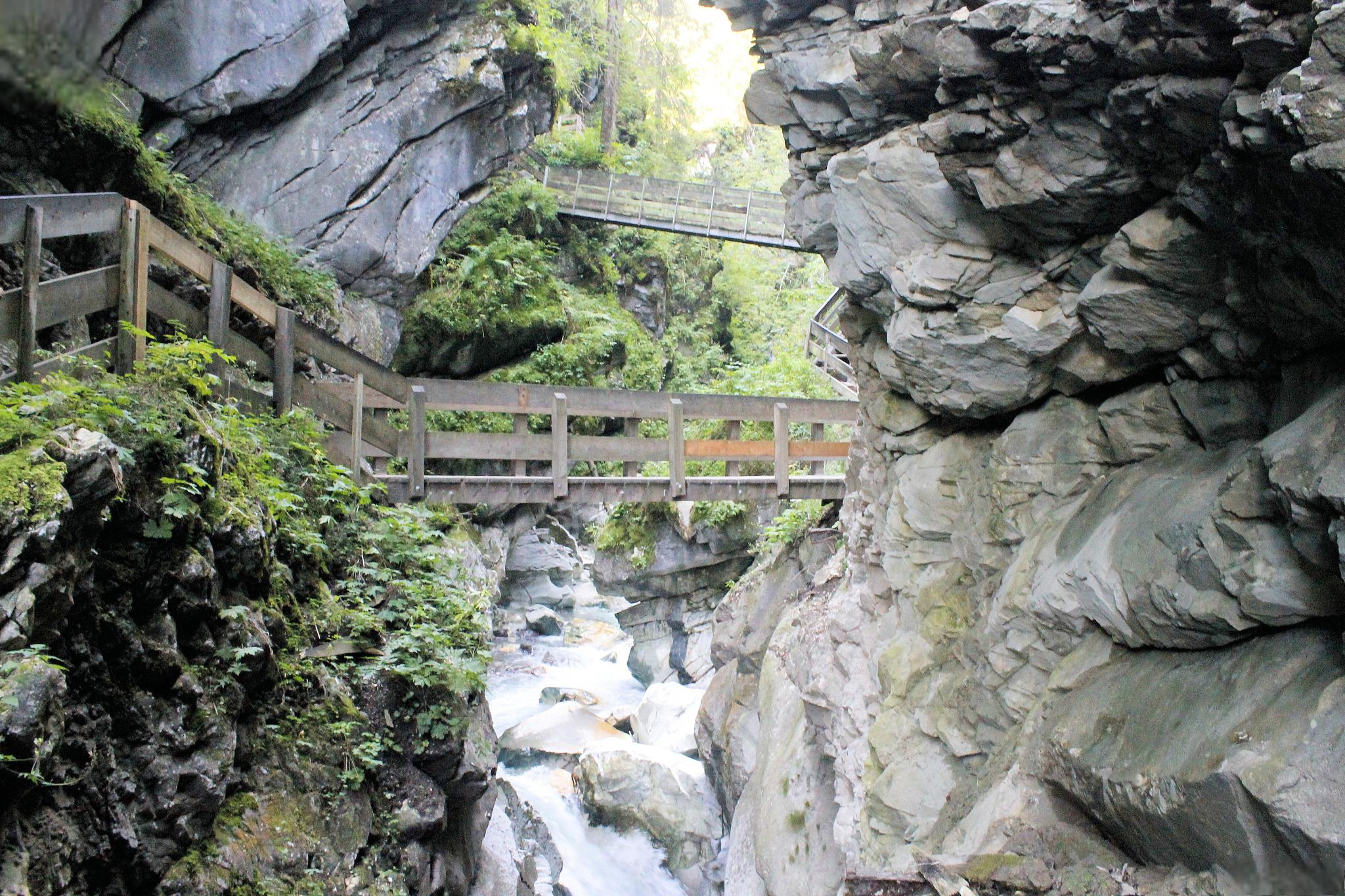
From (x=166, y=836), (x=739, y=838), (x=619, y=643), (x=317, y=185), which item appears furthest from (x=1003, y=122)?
(x=619, y=643)

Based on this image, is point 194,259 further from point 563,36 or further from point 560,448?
point 563,36

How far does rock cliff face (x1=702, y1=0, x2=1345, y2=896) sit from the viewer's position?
3.73 metres

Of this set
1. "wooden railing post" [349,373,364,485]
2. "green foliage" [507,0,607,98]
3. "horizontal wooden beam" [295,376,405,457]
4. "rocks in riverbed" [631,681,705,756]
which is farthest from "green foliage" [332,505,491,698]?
"green foliage" [507,0,607,98]

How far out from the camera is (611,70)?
73.5 ft

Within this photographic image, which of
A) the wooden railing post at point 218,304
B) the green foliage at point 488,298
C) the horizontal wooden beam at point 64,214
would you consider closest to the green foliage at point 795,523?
the green foliage at point 488,298

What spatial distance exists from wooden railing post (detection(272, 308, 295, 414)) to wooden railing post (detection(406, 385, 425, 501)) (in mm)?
1483

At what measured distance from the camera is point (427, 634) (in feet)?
17.1

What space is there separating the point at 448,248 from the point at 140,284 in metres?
11.3

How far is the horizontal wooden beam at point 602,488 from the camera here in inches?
334

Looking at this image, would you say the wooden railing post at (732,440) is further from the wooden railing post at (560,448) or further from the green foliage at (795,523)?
the wooden railing post at (560,448)

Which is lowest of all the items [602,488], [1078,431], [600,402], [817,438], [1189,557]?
[1189,557]

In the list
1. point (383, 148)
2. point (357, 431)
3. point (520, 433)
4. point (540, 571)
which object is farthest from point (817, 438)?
point (540, 571)

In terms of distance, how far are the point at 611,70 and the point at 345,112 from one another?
417 inches

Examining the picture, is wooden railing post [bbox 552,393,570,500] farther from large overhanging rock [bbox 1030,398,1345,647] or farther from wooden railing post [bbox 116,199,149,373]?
large overhanging rock [bbox 1030,398,1345,647]
